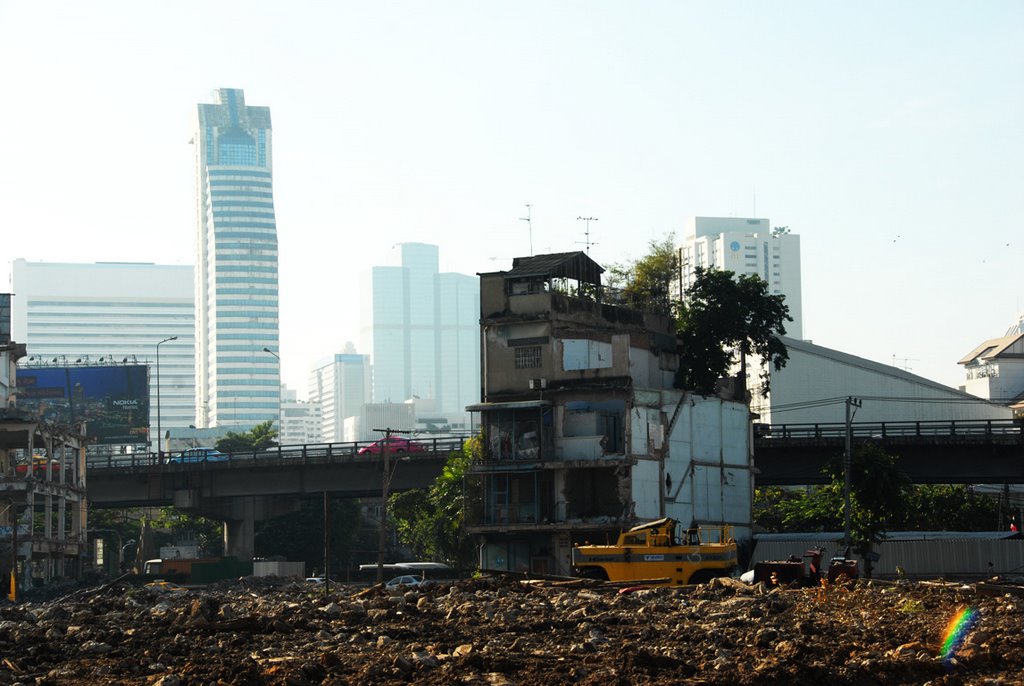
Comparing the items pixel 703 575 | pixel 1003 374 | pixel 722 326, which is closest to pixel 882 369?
pixel 1003 374

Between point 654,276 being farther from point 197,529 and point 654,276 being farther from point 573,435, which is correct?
point 197,529

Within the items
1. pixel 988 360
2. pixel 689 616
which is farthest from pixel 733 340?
pixel 988 360

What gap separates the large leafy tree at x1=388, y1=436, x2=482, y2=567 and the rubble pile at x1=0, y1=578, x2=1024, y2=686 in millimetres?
36952

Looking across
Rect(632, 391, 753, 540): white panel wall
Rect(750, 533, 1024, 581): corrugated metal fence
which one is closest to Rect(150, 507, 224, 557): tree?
Rect(632, 391, 753, 540): white panel wall

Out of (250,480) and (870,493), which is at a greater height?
(250,480)

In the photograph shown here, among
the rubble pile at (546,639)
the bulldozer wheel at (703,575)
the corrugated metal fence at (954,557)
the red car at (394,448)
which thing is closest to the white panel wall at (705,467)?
the corrugated metal fence at (954,557)

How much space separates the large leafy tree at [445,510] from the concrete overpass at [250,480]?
112 inches

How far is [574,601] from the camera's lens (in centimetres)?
4231

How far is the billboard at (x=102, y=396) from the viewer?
152 m

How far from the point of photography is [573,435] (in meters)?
74.4

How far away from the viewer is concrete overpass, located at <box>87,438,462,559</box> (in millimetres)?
96562

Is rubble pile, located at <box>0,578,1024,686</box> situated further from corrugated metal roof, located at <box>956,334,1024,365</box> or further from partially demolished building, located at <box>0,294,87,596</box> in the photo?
corrugated metal roof, located at <box>956,334,1024,365</box>

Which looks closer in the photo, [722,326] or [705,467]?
[705,467]

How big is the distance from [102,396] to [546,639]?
125 metres
